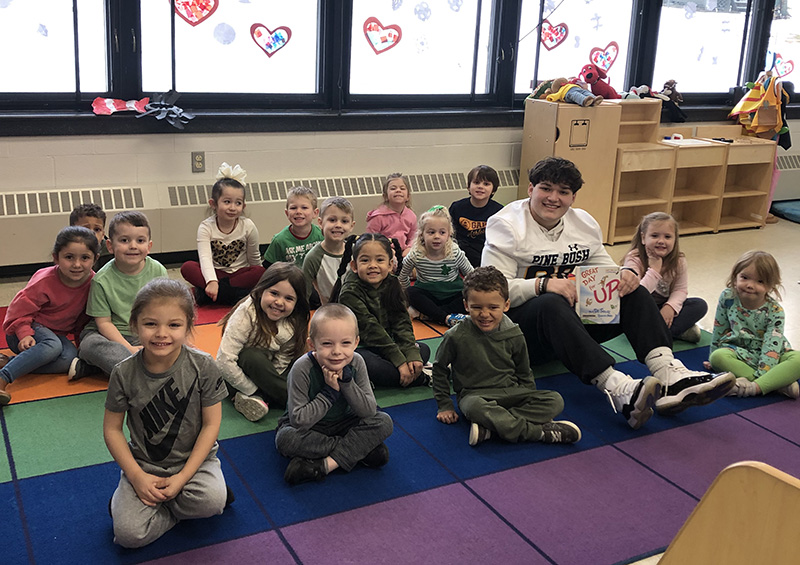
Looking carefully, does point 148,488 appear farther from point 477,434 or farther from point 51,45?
point 51,45

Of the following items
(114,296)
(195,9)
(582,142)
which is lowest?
(114,296)

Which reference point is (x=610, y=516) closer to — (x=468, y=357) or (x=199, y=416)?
(x=468, y=357)

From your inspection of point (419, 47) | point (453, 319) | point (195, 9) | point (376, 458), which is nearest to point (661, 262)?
point (453, 319)

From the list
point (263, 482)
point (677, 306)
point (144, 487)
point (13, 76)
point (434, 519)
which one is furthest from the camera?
point (13, 76)

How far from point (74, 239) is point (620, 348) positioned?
7.96 feet

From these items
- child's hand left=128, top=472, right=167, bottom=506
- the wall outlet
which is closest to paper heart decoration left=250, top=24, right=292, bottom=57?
the wall outlet

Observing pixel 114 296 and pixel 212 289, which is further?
pixel 212 289

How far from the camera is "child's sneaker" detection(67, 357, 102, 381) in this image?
309cm

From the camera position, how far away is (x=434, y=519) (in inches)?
89.6

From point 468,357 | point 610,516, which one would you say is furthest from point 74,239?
point 610,516

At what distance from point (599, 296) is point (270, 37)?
9.69 ft

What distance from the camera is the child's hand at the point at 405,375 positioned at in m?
3.11

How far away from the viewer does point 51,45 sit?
14.6ft

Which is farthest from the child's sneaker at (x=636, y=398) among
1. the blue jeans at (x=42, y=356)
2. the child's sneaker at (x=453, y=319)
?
the blue jeans at (x=42, y=356)
